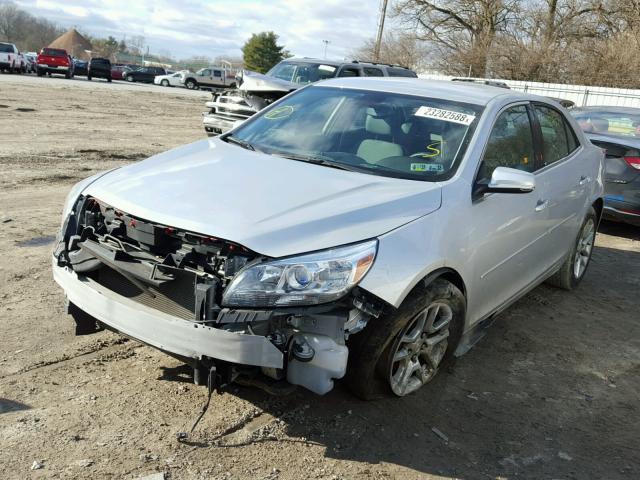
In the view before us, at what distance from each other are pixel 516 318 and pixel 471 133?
6.09 feet

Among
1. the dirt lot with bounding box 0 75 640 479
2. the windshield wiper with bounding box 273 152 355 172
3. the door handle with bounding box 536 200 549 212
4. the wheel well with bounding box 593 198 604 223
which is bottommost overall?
the dirt lot with bounding box 0 75 640 479

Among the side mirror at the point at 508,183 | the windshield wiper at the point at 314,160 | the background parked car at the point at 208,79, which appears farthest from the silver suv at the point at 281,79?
the background parked car at the point at 208,79

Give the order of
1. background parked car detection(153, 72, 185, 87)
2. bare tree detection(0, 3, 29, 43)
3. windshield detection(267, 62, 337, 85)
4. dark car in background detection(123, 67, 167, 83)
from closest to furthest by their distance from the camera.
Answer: windshield detection(267, 62, 337, 85) → dark car in background detection(123, 67, 167, 83) → background parked car detection(153, 72, 185, 87) → bare tree detection(0, 3, 29, 43)

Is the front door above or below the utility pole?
below

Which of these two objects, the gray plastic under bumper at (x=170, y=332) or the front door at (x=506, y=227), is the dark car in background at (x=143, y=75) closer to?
the front door at (x=506, y=227)

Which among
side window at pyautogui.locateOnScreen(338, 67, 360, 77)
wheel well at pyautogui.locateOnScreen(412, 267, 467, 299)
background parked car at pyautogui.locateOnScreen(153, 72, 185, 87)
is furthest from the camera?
background parked car at pyautogui.locateOnScreen(153, 72, 185, 87)

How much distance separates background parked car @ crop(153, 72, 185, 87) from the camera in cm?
4947

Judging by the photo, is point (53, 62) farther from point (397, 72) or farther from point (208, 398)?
point (208, 398)

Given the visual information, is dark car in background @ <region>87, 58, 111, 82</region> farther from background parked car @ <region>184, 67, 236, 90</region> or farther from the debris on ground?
the debris on ground

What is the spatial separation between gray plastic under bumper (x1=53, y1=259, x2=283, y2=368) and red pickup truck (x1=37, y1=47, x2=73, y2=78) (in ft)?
130

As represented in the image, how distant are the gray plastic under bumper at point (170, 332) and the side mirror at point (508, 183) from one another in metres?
1.65

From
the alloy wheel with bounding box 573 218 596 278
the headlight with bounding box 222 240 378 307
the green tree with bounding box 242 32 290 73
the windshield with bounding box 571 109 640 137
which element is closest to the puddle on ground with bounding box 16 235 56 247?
the headlight with bounding box 222 240 378 307

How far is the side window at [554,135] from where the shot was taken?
4.76 m

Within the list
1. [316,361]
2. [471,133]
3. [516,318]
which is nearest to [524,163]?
[471,133]
